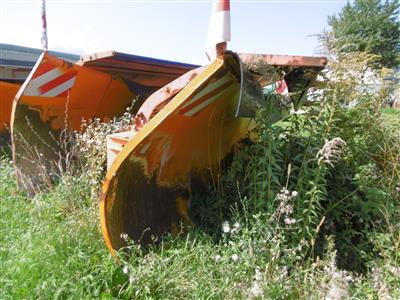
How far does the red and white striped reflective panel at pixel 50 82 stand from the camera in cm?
295

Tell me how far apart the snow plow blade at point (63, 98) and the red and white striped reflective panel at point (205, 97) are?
127 cm

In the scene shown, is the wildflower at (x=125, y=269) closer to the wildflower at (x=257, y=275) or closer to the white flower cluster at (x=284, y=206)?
the wildflower at (x=257, y=275)

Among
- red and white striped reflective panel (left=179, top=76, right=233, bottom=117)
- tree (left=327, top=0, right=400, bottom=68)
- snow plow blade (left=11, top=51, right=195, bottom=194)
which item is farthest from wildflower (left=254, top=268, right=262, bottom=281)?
tree (left=327, top=0, right=400, bottom=68)

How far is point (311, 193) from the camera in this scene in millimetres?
1911

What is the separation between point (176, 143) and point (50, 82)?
165cm

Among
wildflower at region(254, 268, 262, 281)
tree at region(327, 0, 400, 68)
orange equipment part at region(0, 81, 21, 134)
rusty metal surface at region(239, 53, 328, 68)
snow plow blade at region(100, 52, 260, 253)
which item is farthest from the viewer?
tree at region(327, 0, 400, 68)

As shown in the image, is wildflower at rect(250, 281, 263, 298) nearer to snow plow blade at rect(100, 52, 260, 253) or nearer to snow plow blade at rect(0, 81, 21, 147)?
snow plow blade at rect(100, 52, 260, 253)

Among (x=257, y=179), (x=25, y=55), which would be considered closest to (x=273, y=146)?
(x=257, y=179)

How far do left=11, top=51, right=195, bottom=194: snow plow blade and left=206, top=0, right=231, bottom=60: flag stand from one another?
62.7 inches

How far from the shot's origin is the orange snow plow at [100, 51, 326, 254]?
187cm

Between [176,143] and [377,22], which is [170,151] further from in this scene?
[377,22]

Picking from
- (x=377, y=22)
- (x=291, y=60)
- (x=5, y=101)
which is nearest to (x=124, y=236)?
(x=291, y=60)

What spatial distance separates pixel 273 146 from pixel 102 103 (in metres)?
2.41

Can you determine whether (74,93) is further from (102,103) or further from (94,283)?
(94,283)
